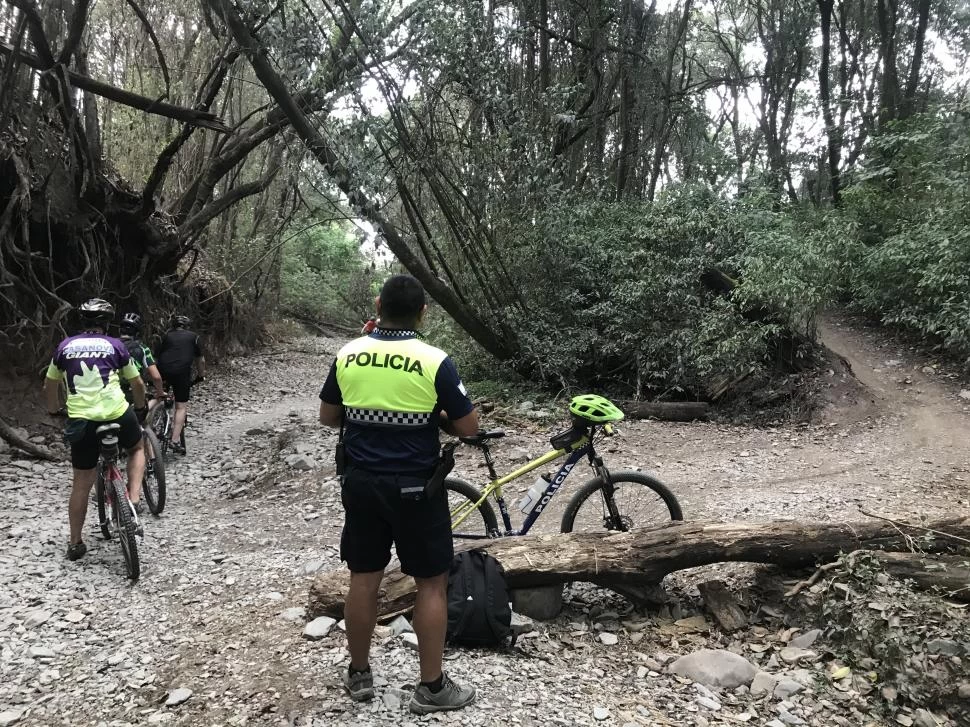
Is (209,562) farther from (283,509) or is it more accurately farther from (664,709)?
(664,709)

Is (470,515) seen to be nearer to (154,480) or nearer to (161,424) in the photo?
(154,480)

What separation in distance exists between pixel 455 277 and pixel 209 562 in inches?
227

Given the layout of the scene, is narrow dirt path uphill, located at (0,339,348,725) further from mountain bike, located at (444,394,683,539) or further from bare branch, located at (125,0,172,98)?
bare branch, located at (125,0,172,98)

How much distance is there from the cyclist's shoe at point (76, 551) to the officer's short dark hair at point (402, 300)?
3.74m

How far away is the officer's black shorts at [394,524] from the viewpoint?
2.50 meters

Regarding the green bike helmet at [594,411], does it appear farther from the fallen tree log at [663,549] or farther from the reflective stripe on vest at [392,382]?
the reflective stripe on vest at [392,382]

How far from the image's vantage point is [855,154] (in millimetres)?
17266

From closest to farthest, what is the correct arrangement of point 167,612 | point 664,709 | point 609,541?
point 664,709, point 609,541, point 167,612

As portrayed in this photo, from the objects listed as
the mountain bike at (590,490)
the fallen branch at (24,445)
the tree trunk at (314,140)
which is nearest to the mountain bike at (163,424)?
the fallen branch at (24,445)

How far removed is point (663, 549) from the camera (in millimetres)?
3709

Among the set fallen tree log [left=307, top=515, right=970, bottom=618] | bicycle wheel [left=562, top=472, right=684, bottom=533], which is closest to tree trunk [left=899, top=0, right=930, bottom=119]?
fallen tree log [left=307, top=515, right=970, bottom=618]

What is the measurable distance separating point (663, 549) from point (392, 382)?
82.4 inches

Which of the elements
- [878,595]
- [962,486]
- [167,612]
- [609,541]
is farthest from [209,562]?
[962,486]

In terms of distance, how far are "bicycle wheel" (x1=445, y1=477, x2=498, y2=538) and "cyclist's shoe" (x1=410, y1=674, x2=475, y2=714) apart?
5.80ft
